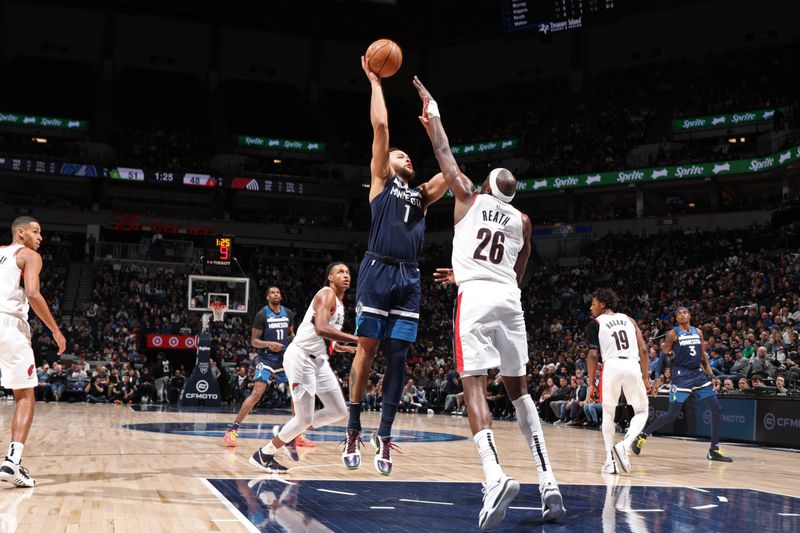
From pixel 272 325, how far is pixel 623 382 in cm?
451

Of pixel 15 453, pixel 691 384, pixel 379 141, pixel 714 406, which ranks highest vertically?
pixel 379 141

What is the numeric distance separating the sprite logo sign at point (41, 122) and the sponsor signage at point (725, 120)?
28052 millimetres

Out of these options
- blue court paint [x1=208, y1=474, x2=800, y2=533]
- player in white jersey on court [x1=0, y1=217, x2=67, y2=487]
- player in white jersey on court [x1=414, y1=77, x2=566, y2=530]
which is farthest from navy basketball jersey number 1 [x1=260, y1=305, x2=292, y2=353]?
player in white jersey on court [x1=414, y1=77, x2=566, y2=530]

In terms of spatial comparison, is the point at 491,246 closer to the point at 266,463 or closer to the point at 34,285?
the point at 266,463

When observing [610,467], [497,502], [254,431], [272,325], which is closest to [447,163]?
[497,502]

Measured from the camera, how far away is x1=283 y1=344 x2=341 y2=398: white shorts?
24.5ft

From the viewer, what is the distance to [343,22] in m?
39.7

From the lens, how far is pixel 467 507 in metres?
5.57

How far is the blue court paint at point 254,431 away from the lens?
12.0 m

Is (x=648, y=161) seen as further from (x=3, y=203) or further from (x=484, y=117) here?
(x=3, y=203)

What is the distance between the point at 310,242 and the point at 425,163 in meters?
7.19

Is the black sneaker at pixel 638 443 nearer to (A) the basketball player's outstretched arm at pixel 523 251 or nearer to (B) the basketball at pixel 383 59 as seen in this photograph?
(A) the basketball player's outstretched arm at pixel 523 251

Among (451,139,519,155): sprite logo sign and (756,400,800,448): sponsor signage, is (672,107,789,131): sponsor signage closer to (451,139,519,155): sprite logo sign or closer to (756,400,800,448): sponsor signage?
(451,139,519,155): sprite logo sign

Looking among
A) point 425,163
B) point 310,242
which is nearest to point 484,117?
point 425,163
